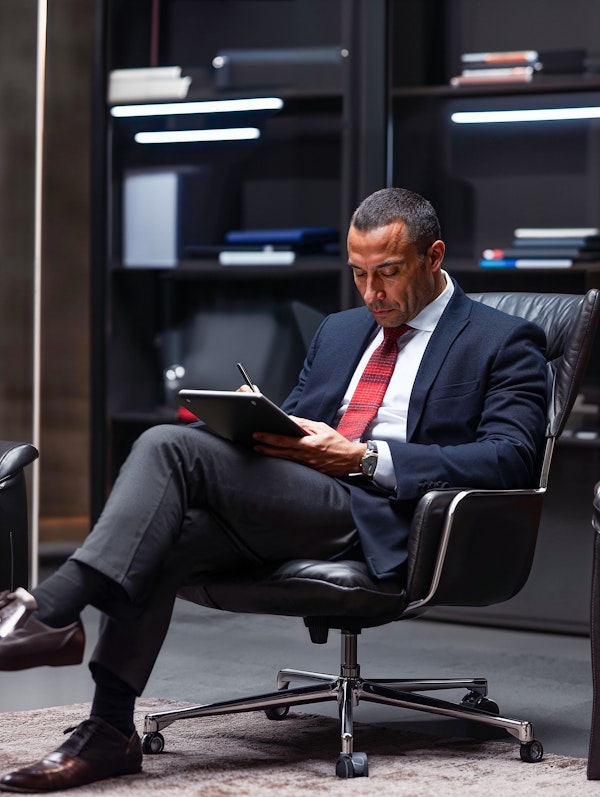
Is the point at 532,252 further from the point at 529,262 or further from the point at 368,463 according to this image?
the point at 368,463

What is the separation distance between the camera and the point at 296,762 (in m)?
2.59

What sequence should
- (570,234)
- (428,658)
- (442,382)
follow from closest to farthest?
1. (442,382)
2. (428,658)
3. (570,234)

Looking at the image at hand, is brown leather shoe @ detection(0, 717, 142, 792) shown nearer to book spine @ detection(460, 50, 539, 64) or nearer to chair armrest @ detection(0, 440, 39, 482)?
chair armrest @ detection(0, 440, 39, 482)

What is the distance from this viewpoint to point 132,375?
186 inches

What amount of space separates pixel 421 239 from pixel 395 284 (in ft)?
0.35

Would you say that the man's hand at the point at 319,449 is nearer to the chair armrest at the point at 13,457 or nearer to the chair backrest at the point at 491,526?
the chair backrest at the point at 491,526

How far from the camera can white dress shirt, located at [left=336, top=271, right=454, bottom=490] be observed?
2801mm

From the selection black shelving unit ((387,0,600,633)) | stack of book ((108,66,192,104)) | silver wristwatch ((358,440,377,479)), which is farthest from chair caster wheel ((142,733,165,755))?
stack of book ((108,66,192,104))

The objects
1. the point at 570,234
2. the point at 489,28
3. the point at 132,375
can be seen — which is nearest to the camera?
the point at 570,234

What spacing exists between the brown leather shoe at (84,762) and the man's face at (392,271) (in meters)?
1.00

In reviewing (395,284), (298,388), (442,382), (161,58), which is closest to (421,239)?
(395,284)

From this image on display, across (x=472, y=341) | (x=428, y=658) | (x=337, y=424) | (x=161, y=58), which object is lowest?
(x=428, y=658)

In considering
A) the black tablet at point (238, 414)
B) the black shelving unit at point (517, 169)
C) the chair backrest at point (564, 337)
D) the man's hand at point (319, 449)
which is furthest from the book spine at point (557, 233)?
the black tablet at point (238, 414)

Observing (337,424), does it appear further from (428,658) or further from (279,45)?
(279,45)
